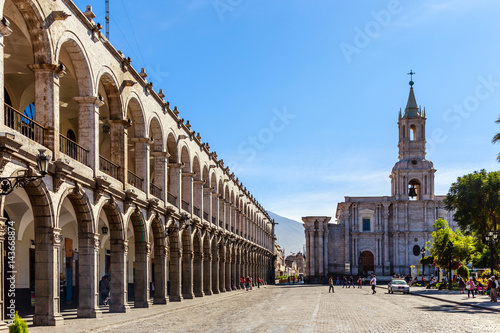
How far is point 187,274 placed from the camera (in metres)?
37.6

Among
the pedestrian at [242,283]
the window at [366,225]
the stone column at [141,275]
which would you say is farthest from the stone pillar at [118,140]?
the window at [366,225]

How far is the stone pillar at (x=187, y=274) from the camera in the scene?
123 feet

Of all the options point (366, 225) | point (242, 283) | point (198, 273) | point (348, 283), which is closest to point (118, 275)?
point (198, 273)

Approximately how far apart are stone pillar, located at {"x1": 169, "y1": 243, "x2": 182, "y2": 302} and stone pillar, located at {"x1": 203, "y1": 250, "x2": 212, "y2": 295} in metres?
8.89

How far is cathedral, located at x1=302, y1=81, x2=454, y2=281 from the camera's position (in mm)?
95375

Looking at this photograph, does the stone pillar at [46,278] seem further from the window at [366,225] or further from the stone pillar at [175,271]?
the window at [366,225]

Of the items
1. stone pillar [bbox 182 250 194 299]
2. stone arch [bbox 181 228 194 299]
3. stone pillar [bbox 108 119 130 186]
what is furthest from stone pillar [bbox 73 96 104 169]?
stone pillar [bbox 182 250 194 299]

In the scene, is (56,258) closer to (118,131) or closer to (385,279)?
(118,131)

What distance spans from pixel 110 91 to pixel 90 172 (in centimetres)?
423

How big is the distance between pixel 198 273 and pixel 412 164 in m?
61.7

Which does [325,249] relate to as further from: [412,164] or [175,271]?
[175,271]

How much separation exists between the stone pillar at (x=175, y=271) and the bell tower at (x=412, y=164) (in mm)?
66747

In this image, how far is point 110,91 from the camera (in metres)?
24.9

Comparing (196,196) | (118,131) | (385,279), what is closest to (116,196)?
(118,131)
